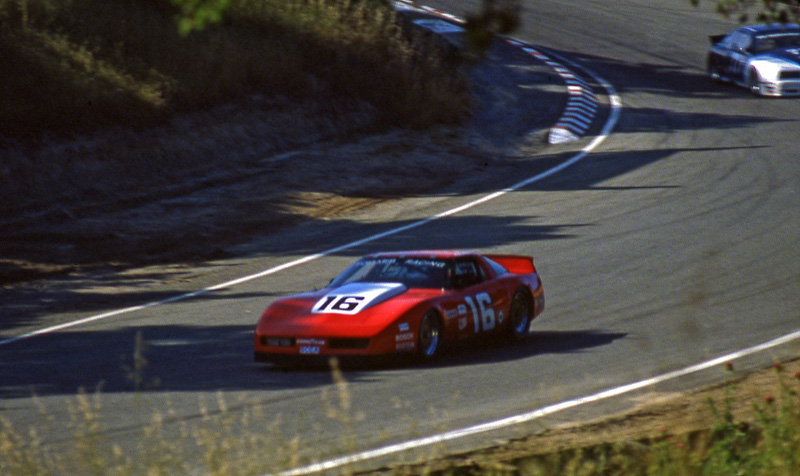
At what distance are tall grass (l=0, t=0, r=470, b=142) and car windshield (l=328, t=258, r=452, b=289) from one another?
301 inches

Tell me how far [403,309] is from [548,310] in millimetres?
3202

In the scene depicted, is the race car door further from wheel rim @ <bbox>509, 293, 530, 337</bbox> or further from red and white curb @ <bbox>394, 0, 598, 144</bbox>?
red and white curb @ <bbox>394, 0, 598, 144</bbox>

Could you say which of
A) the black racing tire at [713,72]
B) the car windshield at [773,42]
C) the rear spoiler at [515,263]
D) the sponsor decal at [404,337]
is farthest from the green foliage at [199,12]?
the black racing tire at [713,72]

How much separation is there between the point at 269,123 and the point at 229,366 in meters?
13.3

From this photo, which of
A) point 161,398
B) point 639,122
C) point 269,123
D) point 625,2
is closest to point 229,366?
point 161,398

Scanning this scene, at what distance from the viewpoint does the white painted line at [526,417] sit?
594 cm

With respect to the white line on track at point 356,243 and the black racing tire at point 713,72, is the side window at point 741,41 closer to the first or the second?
the black racing tire at point 713,72

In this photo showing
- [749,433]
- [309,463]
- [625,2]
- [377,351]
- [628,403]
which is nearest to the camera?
[309,463]

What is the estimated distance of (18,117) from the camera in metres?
19.4

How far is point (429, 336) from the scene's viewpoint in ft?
33.5

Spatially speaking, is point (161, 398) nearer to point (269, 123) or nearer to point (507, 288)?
point (507, 288)

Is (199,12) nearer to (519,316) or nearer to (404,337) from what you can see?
(404,337)

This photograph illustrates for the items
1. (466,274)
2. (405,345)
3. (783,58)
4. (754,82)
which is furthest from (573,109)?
(405,345)

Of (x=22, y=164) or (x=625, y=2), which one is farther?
(x=625, y=2)
